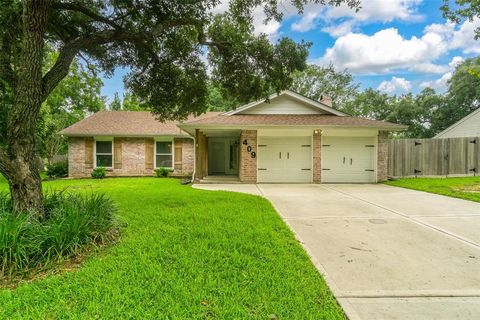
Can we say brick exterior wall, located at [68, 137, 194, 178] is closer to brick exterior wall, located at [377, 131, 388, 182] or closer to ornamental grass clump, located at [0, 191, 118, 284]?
brick exterior wall, located at [377, 131, 388, 182]

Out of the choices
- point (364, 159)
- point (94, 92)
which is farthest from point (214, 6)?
point (94, 92)

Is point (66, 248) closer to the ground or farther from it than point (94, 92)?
closer to the ground

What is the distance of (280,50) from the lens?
6.75 m

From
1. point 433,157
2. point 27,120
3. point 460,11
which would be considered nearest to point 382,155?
point 433,157

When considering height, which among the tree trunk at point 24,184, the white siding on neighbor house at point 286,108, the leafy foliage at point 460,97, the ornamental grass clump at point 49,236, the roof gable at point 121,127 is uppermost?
the leafy foliage at point 460,97

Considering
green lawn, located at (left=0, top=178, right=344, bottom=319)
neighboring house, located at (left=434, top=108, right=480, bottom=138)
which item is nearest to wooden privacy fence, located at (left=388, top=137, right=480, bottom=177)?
neighboring house, located at (left=434, top=108, right=480, bottom=138)

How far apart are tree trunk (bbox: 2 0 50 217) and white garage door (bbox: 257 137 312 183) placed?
894 centimetres

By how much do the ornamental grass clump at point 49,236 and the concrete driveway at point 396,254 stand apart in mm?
3103

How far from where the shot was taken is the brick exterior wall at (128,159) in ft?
48.7

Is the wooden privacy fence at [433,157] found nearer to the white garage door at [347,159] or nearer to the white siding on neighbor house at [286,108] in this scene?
the white garage door at [347,159]

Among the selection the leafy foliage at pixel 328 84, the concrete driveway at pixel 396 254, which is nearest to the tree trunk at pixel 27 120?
the concrete driveway at pixel 396 254

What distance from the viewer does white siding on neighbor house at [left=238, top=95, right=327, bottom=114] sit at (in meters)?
13.4

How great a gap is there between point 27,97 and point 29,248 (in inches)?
89.2

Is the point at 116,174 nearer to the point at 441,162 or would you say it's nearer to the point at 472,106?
the point at 441,162
